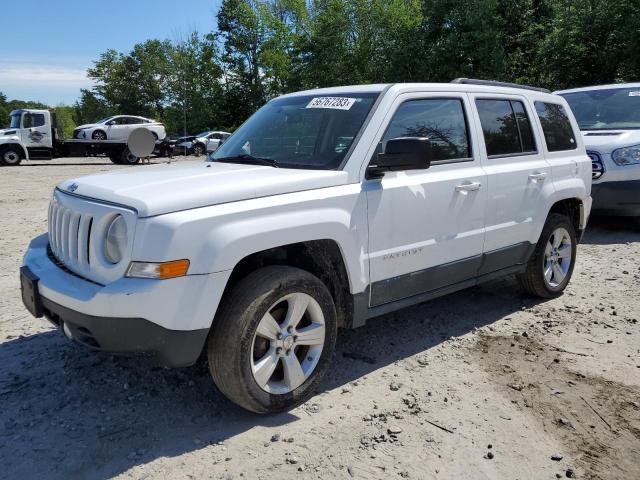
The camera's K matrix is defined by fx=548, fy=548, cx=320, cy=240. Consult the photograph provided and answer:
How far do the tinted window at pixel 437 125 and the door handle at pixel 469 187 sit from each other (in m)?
0.22

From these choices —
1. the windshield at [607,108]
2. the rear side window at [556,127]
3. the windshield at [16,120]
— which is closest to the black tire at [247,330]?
the rear side window at [556,127]

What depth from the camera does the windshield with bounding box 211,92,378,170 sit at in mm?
3598

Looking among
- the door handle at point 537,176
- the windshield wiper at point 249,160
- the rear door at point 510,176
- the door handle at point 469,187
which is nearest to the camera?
the windshield wiper at point 249,160

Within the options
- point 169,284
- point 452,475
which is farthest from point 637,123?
point 169,284

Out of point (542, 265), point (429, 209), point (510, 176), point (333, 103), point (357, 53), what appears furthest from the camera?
point (357, 53)

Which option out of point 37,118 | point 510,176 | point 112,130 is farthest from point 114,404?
point 112,130

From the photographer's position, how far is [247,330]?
2924 mm

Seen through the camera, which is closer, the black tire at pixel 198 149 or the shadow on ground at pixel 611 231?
the shadow on ground at pixel 611 231

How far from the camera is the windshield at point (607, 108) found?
8.30 m

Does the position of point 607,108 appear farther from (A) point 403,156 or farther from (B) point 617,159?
(A) point 403,156

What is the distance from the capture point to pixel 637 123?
8.12 metres

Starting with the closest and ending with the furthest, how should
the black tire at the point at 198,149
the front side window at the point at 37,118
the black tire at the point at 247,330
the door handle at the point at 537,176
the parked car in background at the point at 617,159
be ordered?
the black tire at the point at 247,330 → the door handle at the point at 537,176 → the parked car in background at the point at 617,159 → the front side window at the point at 37,118 → the black tire at the point at 198,149

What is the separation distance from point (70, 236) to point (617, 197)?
23.5ft

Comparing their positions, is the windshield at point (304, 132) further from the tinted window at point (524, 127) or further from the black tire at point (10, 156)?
the black tire at point (10, 156)
